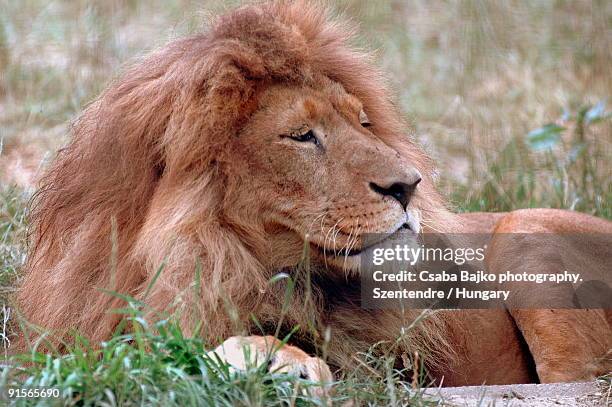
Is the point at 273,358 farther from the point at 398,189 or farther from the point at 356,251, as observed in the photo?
the point at 398,189

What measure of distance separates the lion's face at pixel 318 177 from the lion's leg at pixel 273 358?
358 millimetres

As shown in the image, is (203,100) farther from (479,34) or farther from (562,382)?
(479,34)

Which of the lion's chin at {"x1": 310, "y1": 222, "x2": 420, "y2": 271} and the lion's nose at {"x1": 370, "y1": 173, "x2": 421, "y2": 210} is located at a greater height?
the lion's nose at {"x1": 370, "y1": 173, "x2": 421, "y2": 210}

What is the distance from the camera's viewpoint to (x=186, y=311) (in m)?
3.03

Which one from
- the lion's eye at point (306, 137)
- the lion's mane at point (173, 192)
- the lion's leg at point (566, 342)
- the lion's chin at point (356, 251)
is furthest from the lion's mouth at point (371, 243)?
the lion's leg at point (566, 342)

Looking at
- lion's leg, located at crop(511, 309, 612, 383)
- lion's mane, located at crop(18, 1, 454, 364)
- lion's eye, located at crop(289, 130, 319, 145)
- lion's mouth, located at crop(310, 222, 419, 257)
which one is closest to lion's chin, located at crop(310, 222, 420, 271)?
lion's mouth, located at crop(310, 222, 419, 257)

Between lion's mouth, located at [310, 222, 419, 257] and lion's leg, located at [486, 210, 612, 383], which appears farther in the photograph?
lion's leg, located at [486, 210, 612, 383]

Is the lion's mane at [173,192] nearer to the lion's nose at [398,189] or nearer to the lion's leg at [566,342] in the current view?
the lion's nose at [398,189]

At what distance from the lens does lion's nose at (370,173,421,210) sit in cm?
306

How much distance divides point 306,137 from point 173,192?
1.49ft

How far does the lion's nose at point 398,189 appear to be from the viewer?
306cm

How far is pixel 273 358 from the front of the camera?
2.87 metres

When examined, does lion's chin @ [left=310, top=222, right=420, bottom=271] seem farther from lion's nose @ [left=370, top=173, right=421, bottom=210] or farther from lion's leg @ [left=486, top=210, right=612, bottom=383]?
lion's leg @ [left=486, top=210, right=612, bottom=383]

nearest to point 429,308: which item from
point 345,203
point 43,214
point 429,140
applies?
point 345,203
